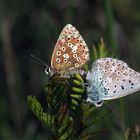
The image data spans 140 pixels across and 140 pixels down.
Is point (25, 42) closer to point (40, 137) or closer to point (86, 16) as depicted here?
point (86, 16)

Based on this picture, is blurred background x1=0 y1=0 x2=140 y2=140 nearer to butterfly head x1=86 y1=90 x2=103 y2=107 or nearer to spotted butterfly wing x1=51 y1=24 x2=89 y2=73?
spotted butterfly wing x1=51 y1=24 x2=89 y2=73

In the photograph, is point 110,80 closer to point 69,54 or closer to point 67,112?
point 69,54

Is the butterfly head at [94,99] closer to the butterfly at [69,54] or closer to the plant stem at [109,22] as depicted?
the butterfly at [69,54]

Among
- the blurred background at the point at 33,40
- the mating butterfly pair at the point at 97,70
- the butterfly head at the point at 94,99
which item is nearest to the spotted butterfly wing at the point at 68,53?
the mating butterfly pair at the point at 97,70

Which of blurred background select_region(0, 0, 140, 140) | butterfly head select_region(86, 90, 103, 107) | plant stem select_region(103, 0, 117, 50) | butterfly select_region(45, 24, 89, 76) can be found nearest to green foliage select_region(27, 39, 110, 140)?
butterfly head select_region(86, 90, 103, 107)

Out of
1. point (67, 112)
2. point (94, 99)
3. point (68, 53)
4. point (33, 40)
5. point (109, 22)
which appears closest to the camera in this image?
point (67, 112)

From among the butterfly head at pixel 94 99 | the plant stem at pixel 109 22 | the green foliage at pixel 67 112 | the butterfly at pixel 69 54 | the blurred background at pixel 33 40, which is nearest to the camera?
the green foliage at pixel 67 112

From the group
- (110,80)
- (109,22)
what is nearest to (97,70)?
(110,80)
